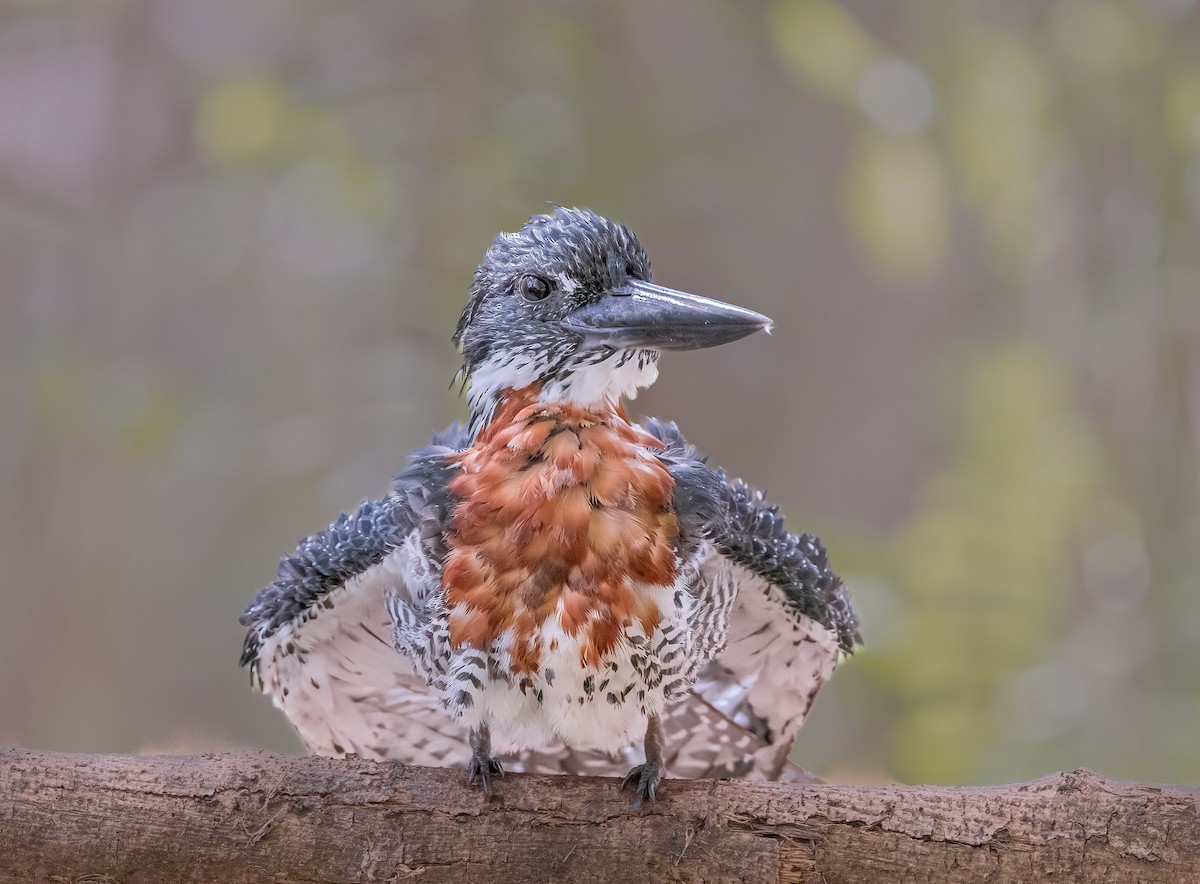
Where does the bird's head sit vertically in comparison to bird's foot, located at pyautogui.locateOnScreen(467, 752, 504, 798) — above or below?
above

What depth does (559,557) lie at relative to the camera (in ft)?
6.73

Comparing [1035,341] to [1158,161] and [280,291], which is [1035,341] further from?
[280,291]

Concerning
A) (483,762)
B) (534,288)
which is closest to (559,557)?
(483,762)

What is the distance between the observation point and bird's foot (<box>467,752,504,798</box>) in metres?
2.04

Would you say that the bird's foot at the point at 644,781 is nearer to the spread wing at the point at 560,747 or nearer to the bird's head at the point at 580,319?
the spread wing at the point at 560,747

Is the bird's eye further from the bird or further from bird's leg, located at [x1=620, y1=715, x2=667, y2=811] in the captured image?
bird's leg, located at [x1=620, y1=715, x2=667, y2=811]

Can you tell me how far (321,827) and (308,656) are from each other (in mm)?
536

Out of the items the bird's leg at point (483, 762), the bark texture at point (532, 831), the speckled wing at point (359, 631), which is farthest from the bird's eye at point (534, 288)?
the bark texture at point (532, 831)

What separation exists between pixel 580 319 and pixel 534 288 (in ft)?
0.46

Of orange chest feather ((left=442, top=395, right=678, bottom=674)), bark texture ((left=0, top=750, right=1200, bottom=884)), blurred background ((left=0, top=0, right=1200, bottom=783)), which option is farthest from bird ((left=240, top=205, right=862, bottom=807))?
blurred background ((left=0, top=0, right=1200, bottom=783))

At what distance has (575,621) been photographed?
2014mm

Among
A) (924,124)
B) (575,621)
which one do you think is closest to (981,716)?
(924,124)

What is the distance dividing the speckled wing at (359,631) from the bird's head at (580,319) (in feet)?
0.85

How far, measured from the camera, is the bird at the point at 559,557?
80.3 inches
